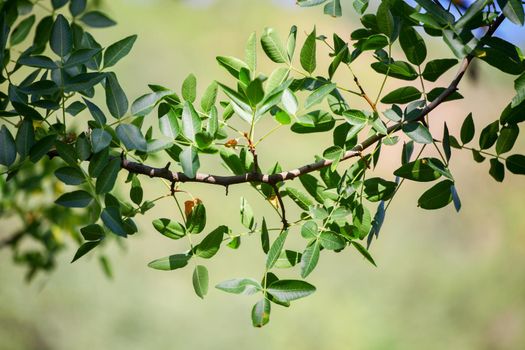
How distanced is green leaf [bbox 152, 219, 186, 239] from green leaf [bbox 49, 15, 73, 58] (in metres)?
0.21

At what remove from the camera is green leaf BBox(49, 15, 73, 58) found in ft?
2.10

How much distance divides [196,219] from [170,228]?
3 centimetres

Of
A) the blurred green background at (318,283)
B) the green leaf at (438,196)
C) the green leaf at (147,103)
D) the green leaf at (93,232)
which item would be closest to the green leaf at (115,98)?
the green leaf at (147,103)

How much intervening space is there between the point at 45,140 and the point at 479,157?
465 mm

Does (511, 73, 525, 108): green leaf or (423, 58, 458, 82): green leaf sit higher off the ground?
(511, 73, 525, 108): green leaf

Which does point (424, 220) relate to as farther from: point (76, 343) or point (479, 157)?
point (479, 157)

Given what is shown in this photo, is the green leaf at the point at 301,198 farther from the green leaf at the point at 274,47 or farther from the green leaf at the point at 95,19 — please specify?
the green leaf at the point at 95,19

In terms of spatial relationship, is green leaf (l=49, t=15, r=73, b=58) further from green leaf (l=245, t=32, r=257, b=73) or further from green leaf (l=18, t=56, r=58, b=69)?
green leaf (l=245, t=32, r=257, b=73)

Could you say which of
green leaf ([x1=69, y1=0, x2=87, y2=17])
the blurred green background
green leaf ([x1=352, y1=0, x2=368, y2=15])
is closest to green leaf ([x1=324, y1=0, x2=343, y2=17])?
green leaf ([x1=352, y1=0, x2=368, y2=15])

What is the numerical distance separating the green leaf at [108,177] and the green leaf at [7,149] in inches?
4.2

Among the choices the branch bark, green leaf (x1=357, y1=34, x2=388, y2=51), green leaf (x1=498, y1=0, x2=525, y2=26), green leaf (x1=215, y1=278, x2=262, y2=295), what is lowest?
green leaf (x1=215, y1=278, x2=262, y2=295)

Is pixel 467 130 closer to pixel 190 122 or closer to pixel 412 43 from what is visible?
pixel 412 43

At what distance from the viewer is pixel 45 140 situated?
59cm

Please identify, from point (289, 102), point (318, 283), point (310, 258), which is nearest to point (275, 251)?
point (310, 258)
